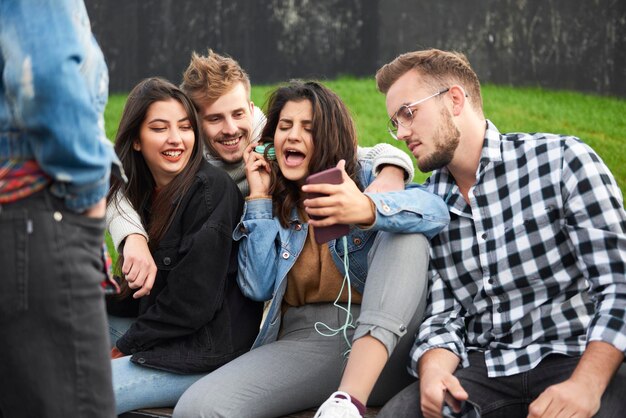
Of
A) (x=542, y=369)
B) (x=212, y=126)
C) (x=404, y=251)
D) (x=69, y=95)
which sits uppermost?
(x=69, y=95)

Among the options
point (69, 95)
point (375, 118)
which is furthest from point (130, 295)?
point (375, 118)

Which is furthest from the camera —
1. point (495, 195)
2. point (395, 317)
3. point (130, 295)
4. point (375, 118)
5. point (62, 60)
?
point (375, 118)

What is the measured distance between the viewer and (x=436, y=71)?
122 inches

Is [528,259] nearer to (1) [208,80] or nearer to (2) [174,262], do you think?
(2) [174,262]

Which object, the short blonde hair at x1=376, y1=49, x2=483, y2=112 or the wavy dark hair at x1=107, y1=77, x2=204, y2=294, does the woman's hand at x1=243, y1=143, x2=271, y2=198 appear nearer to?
the wavy dark hair at x1=107, y1=77, x2=204, y2=294

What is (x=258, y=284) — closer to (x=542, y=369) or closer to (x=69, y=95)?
(x=542, y=369)

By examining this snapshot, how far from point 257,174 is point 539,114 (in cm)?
425

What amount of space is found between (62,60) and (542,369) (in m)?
1.82

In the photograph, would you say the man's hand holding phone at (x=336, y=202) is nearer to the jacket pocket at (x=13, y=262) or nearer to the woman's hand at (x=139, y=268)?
the woman's hand at (x=139, y=268)

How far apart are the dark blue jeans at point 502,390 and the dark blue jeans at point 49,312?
48.0 inches

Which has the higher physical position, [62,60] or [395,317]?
[62,60]

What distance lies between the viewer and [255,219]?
317cm

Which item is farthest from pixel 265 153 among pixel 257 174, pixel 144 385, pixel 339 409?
pixel 339 409

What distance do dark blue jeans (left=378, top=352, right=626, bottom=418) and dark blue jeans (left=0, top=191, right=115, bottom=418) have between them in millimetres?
1219
